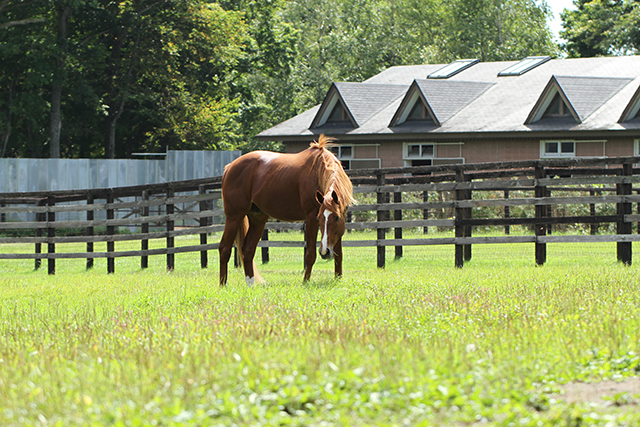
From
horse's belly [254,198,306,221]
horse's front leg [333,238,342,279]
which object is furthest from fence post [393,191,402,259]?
horse's front leg [333,238,342,279]

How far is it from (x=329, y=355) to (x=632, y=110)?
84.4 ft

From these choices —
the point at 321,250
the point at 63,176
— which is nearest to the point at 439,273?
the point at 321,250

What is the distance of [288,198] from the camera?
10.6m

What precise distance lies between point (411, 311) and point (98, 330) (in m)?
2.83

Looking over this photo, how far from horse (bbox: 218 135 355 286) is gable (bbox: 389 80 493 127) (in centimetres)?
2075

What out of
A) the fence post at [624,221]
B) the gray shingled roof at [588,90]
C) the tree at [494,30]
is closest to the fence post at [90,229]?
the fence post at [624,221]

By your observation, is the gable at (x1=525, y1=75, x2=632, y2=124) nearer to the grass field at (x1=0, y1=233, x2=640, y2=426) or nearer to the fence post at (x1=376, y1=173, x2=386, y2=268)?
the fence post at (x1=376, y1=173, x2=386, y2=268)

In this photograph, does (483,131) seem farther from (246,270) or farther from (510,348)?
(510,348)

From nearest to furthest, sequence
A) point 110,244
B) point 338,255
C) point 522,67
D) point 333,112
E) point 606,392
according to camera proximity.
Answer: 1. point 606,392
2. point 338,255
3. point 110,244
4. point 333,112
5. point 522,67

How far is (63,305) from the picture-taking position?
855 cm

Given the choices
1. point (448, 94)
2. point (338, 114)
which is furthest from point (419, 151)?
point (338, 114)

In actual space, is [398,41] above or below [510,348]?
above

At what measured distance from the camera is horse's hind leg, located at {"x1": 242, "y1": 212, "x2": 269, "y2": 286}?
10.8 meters

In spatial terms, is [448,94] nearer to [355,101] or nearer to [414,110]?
[414,110]
